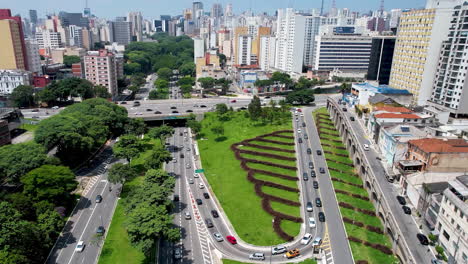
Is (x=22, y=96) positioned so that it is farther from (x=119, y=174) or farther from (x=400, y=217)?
(x=400, y=217)

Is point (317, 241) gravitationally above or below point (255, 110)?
below

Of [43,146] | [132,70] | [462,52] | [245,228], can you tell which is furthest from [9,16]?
[462,52]

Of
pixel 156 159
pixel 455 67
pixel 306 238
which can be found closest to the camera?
pixel 306 238

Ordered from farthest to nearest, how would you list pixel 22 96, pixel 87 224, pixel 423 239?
pixel 22 96
pixel 87 224
pixel 423 239

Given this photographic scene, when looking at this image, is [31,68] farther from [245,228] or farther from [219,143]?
[245,228]

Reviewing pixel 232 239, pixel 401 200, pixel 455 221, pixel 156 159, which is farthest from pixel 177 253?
pixel 455 221

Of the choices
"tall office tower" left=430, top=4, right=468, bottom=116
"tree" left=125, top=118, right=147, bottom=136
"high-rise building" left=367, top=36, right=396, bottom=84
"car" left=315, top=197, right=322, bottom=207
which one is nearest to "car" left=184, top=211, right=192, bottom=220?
"car" left=315, top=197, right=322, bottom=207

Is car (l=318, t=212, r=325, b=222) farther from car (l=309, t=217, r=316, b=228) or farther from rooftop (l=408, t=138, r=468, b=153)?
rooftop (l=408, t=138, r=468, b=153)

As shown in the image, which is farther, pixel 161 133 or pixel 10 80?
pixel 10 80
